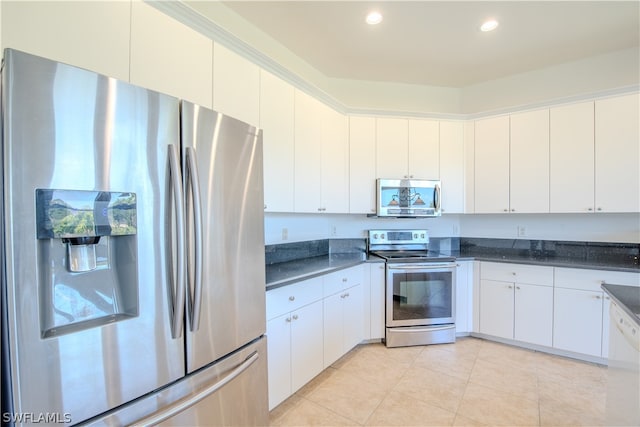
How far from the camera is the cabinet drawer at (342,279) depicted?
2.42 metres

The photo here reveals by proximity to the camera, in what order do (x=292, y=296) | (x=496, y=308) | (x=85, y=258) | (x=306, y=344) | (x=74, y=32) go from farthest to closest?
1. (x=496, y=308)
2. (x=306, y=344)
3. (x=292, y=296)
4. (x=74, y=32)
5. (x=85, y=258)

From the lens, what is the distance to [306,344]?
2174 mm

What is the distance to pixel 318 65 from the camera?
3.10 metres

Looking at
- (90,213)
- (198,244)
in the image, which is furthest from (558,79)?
(90,213)

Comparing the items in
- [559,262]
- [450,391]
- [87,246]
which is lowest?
[450,391]

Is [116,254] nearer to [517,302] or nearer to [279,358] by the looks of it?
[279,358]

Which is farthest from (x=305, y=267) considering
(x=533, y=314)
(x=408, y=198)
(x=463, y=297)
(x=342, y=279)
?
(x=533, y=314)

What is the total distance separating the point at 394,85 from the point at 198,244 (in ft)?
10.6

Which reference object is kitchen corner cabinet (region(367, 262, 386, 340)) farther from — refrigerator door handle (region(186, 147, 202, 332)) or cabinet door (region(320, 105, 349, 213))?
refrigerator door handle (region(186, 147, 202, 332))

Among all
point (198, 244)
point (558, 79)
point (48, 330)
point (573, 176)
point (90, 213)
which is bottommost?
point (48, 330)

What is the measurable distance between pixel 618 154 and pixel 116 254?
3.81 metres

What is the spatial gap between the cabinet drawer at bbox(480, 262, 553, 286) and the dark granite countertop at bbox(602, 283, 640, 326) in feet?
3.87

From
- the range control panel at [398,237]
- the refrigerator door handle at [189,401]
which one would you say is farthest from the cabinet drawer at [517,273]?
the refrigerator door handle at [189,401]

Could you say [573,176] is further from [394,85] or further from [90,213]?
[90,213]
